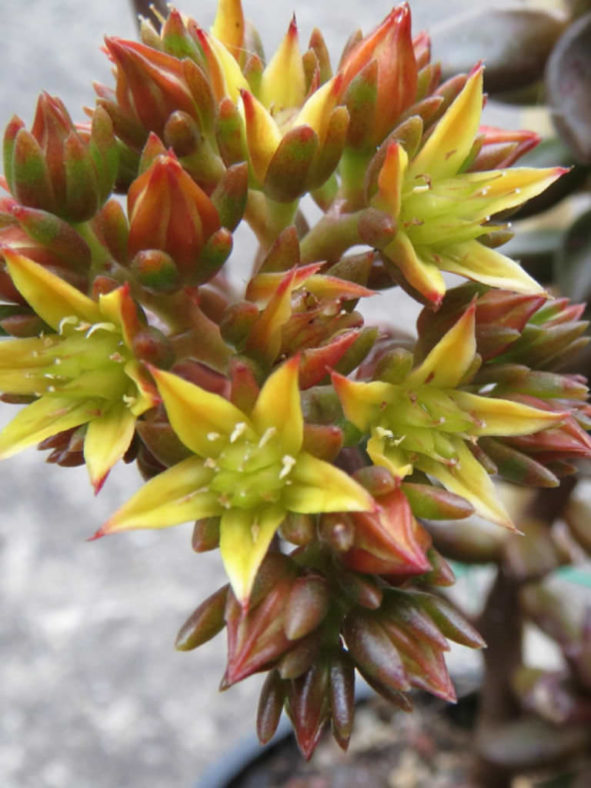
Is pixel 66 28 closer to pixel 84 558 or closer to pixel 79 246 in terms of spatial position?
pixel 84 558

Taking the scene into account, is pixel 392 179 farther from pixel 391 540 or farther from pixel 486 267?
pixel 391 540

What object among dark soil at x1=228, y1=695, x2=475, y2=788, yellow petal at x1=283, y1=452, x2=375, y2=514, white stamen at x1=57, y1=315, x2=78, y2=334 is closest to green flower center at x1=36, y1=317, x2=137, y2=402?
white stamen at x1=57, y1=315, x2=78, y2=334

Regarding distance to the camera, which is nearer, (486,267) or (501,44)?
(486,267)

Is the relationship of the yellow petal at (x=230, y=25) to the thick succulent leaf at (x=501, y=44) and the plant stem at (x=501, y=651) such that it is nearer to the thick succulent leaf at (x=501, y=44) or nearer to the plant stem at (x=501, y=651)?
the thick succulent leaf at (x=501, y=44)

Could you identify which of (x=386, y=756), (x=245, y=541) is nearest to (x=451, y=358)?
(x=245, y=541)

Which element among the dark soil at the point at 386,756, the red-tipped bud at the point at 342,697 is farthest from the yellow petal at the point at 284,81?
the dark soil at the point at 386,756
